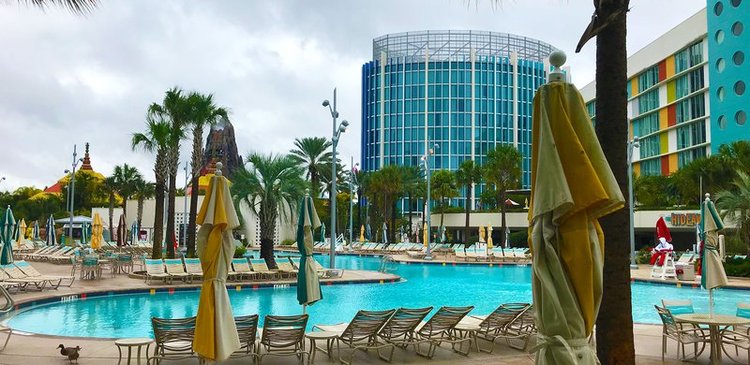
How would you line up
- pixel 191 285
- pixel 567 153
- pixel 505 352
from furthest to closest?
pixel 191 285 < pixel 505 352 < pixel 567 153

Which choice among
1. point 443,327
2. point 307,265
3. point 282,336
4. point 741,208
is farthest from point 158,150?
point 741,208

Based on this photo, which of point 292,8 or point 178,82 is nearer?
point 292,8

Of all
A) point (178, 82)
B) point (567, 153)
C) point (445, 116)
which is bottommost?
point (567, 153)

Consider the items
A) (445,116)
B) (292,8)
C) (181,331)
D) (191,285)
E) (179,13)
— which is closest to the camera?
(181,331)

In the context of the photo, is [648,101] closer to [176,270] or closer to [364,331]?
[176,270]

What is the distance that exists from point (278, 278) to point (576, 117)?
58.3 ft

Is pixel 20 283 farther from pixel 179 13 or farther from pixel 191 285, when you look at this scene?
pixel 179 13

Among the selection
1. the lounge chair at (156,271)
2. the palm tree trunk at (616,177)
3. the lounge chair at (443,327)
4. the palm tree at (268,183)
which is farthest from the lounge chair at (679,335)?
the palm tree at (268,183)

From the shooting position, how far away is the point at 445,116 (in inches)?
3474

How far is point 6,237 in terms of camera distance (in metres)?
15.4

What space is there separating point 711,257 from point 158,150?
66.2 ft

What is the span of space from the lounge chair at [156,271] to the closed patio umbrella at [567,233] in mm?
16572

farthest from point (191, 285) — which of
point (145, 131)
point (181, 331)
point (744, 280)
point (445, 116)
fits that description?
point (445, 116)

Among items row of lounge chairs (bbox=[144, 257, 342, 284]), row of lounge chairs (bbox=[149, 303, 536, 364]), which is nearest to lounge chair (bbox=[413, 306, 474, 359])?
row of lounge chairs (bbox=[149, 303, 536, 364])
